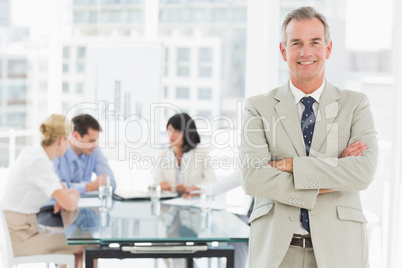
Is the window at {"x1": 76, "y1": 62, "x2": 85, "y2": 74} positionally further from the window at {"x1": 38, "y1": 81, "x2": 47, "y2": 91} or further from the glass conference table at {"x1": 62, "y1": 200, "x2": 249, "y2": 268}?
the glass conference table at {"x1": 62, "y1": 200, "x2": 249, "y2": 268}

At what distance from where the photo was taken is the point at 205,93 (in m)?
6.37

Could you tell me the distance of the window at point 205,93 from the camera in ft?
20.9

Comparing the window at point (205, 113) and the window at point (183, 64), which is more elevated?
the window at point (183, 64)

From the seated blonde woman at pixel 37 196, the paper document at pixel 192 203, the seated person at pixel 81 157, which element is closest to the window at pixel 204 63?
the seated person at pixel 81 157

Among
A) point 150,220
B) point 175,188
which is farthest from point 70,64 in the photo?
point 150,220

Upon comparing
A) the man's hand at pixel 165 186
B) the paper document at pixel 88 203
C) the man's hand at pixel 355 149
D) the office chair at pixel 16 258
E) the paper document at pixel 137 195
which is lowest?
the office chair at pixel 16 258

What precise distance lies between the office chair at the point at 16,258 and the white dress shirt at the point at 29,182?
333mm

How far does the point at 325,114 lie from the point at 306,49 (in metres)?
0.26

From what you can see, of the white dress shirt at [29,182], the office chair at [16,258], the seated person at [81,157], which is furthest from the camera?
the seated person at [81,157]

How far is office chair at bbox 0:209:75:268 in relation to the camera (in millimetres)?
3260

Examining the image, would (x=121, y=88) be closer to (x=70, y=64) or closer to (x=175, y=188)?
(x=70, y=64)

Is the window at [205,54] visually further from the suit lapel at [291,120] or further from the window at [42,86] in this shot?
the suit lapel at [291,120]

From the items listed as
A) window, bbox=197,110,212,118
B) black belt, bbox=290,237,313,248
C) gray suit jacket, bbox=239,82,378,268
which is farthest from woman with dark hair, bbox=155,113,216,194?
black belt, bbox=290,237,313,248

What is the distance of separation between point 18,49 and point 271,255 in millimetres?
5734
